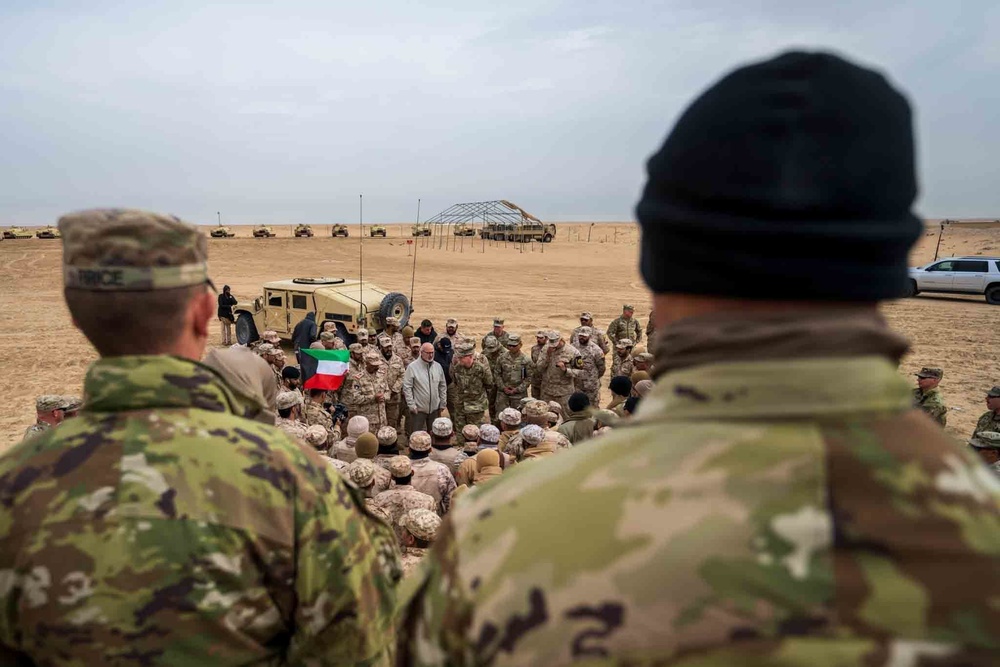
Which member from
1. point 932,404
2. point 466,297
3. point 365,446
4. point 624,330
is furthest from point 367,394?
point 466,297

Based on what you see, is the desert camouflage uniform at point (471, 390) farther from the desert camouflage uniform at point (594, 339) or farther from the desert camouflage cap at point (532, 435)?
the desert camouflage cap at point (532, 435)

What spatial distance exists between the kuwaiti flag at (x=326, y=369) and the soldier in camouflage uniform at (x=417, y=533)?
4.50 metres

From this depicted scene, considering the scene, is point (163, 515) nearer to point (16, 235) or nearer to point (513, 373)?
point (513, 373)

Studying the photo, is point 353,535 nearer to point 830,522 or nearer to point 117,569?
point 117,569

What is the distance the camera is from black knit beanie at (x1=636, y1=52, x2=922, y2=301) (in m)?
0.83

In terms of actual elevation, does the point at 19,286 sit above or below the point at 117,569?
below

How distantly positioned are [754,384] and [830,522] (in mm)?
191

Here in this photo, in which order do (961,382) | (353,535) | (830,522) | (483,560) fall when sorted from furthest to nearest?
(961,382)
(353,535)
(483,560)
(830,522)

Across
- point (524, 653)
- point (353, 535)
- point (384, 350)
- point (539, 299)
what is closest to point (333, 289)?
point (384, 350)

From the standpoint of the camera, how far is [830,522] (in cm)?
78

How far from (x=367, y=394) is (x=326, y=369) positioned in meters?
0.65

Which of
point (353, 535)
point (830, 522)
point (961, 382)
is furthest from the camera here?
point (961, 382)

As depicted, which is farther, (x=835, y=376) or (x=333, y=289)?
(x=333, y=289)

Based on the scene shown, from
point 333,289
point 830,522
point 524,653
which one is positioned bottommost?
point 333,289
